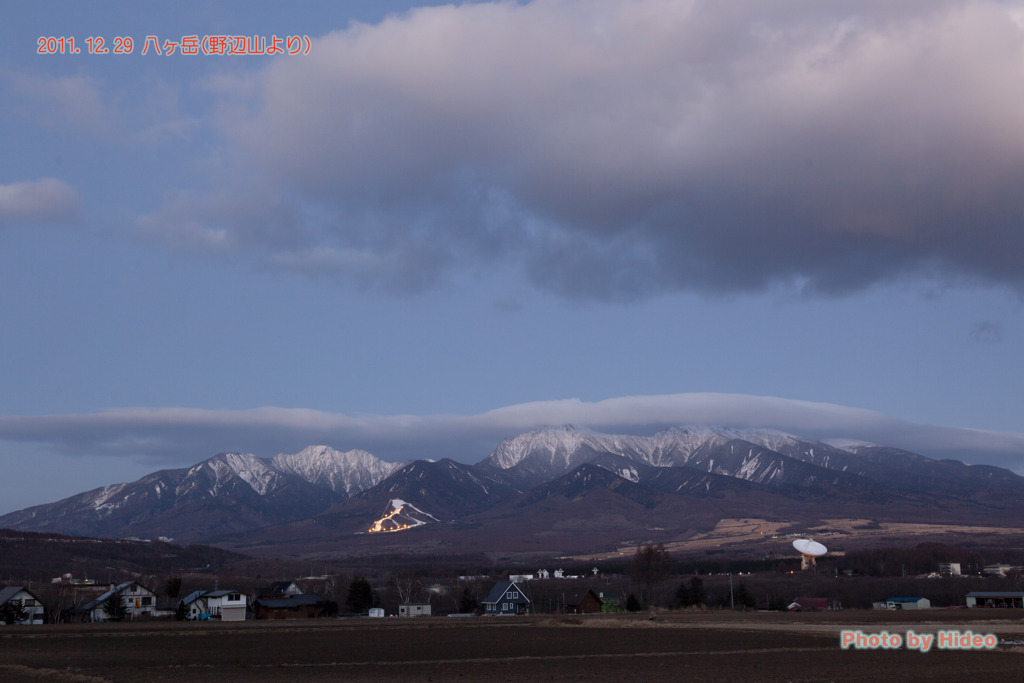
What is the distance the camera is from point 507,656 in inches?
1686

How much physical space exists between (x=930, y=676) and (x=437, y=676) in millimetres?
17525

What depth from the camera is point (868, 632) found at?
5616 centimetres

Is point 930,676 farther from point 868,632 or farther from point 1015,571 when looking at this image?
point 1015,571

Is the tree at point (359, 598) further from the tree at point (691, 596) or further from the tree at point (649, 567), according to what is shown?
the tree at point (649, 567)

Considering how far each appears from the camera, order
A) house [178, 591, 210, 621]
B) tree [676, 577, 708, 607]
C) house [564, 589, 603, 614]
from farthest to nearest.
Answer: tree [676, 577, 708, 607]
house [564, 589, 603, 614]
house [178, 591, 210, 621]

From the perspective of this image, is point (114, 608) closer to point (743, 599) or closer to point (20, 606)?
point (20, 606)

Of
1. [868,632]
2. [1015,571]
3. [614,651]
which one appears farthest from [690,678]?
[1015,571]

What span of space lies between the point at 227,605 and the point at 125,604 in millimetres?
11996

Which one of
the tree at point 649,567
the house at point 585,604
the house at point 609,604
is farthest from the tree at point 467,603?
the tree at point 649,567

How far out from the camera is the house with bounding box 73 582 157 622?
4102 inches

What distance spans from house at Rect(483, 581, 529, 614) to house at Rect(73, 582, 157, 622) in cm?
4339

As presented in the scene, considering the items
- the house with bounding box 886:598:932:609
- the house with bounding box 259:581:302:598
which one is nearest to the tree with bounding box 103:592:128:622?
the house with bounding box 259:581:302:598

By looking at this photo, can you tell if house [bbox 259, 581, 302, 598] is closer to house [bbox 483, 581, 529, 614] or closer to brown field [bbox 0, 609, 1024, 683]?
house [bbox 483, 581, 529, 614]

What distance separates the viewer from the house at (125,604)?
104 metres
